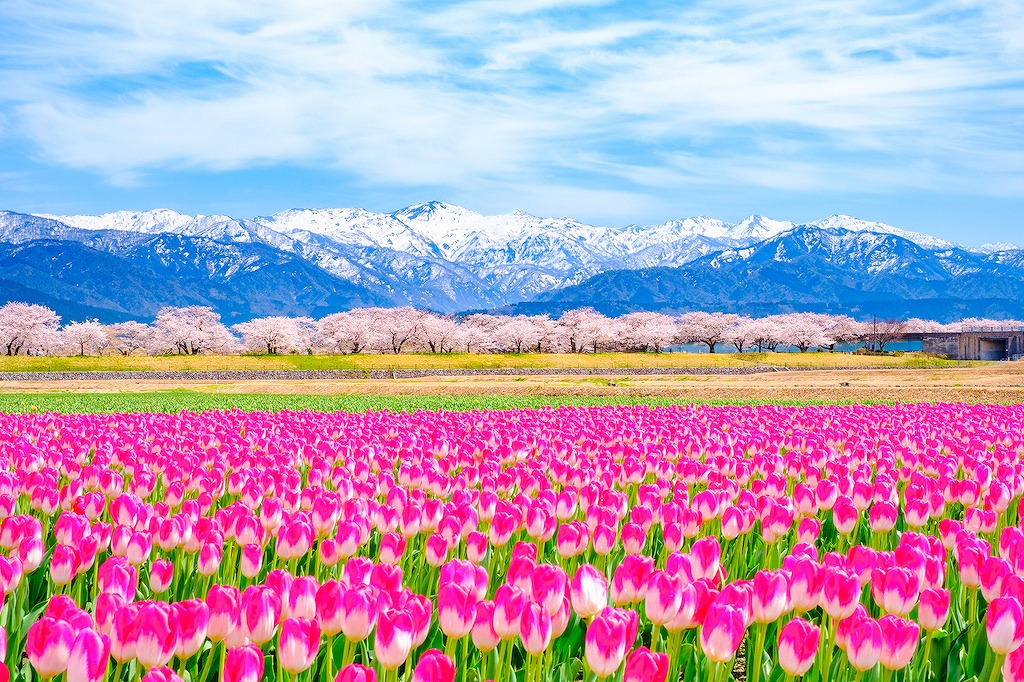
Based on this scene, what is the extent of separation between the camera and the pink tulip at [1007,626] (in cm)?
369

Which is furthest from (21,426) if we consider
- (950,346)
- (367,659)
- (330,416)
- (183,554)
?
(950,346)

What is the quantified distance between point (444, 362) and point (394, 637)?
96.8 meters

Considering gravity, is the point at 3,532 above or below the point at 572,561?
above

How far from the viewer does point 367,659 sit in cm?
447

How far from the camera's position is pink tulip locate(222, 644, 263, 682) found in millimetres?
3031

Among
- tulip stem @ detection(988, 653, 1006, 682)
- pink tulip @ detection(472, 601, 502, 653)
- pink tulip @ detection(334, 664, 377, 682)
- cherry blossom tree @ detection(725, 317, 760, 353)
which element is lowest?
tulip stem @ detection(988, 653, 1006, 682)

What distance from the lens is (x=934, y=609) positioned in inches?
162

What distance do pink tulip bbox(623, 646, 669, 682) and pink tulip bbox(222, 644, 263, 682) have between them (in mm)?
1250

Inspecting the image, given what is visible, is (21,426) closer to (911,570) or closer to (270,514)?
(270,514)

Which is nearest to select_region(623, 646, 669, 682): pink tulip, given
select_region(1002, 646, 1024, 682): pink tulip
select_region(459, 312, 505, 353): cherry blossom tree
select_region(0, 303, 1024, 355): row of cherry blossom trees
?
select_region(1002, 646, 1024, 682): pink tulip

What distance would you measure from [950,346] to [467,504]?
147 m

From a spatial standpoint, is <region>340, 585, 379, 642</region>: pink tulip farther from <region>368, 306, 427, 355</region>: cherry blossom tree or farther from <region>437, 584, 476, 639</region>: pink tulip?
<region>368, 306, 427, 355</region>: cherry blossom tree

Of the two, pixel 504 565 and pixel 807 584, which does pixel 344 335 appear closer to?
pixel 504 565

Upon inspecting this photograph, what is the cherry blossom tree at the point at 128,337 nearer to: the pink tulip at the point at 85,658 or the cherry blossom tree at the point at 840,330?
the cherry blossom tree at the point at 840,330
